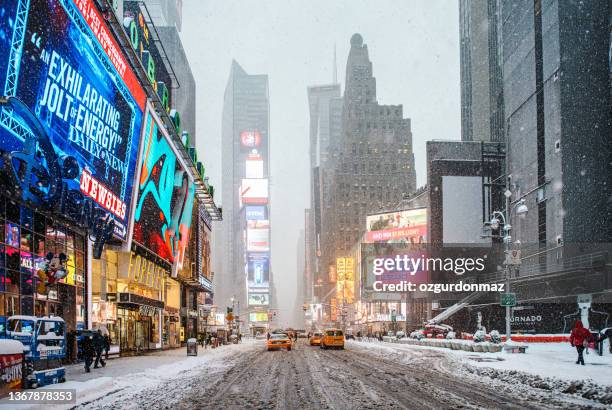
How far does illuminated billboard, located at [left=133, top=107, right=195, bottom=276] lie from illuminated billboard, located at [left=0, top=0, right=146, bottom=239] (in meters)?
3.79

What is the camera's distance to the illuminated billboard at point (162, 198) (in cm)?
3981

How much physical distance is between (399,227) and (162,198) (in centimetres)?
7819

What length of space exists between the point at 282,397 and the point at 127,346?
2919 centimetres

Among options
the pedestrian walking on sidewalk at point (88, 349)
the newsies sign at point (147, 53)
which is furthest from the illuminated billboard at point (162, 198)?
the pedestrian walking on sidewalk at point (88, 349)

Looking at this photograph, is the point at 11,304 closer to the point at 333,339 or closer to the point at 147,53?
the point at 147,53

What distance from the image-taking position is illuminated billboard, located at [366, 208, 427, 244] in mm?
112688

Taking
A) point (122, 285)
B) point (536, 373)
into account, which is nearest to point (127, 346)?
point (122, 285)

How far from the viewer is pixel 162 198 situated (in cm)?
4634

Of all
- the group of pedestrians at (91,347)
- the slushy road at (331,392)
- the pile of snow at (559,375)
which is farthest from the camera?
the group of pedestrians at (91,347)

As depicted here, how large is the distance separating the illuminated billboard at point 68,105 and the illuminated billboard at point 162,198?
3.79 m

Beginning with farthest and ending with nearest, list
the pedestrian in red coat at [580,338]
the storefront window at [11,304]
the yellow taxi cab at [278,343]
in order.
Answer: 1. the yellow taxi cab at [278,343]
2. the pedestrian in red coat at [580,338]
3. the storefront window at [11,304]

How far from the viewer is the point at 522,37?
226 feet

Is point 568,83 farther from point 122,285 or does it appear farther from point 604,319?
point 122,285

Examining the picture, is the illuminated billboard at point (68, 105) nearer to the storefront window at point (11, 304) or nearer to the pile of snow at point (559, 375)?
the storefront window at point (11, 304)
